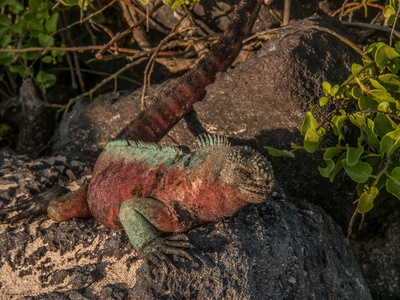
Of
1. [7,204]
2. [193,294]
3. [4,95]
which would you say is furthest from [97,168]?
[4,95]

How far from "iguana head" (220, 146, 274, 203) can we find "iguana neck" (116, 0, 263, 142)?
3.76ft

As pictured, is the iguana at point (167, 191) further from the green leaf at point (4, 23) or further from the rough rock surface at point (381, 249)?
the green leaf at point (4, 23)

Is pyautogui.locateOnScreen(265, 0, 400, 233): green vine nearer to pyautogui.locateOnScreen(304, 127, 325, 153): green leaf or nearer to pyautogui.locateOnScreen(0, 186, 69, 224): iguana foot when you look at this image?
pyautogui.locateOnScreen(304, 127, 325, 153): green leaf

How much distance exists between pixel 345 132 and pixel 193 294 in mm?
1535

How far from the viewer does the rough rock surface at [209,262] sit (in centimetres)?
224

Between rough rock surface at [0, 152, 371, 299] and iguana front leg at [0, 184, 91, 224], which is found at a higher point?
iguana front leg at [0, 184, 91, 224]

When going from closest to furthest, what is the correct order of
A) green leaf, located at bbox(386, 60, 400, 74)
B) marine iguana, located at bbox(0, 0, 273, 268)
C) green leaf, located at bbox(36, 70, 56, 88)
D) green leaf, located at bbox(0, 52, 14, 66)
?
1. marine iguana, located at bbox(0, 0, 273, 268)
2. green leaf, located at bbox(386, 60, 400, 74)
3. green leaf, located at bbox(0, 52, 14, 66)
4. green leaf, located at bbox(36, 70, 56, 88)

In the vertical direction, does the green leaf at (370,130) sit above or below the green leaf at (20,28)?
below

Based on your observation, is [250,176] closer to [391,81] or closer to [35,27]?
[391,81]

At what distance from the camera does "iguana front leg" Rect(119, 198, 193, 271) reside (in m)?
2.29

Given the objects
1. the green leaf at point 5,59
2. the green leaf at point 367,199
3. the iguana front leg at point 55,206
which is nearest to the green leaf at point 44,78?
the green leaf at point 5,59

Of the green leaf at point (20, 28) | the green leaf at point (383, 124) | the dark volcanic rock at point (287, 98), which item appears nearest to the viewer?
the green leaf at point (383, 124)

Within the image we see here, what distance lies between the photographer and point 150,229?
7.88 ft

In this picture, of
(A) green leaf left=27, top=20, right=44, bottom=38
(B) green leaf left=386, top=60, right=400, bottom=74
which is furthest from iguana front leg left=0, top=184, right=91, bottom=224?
(B) green leaf left=386, top=60, right=400, bottom=74
